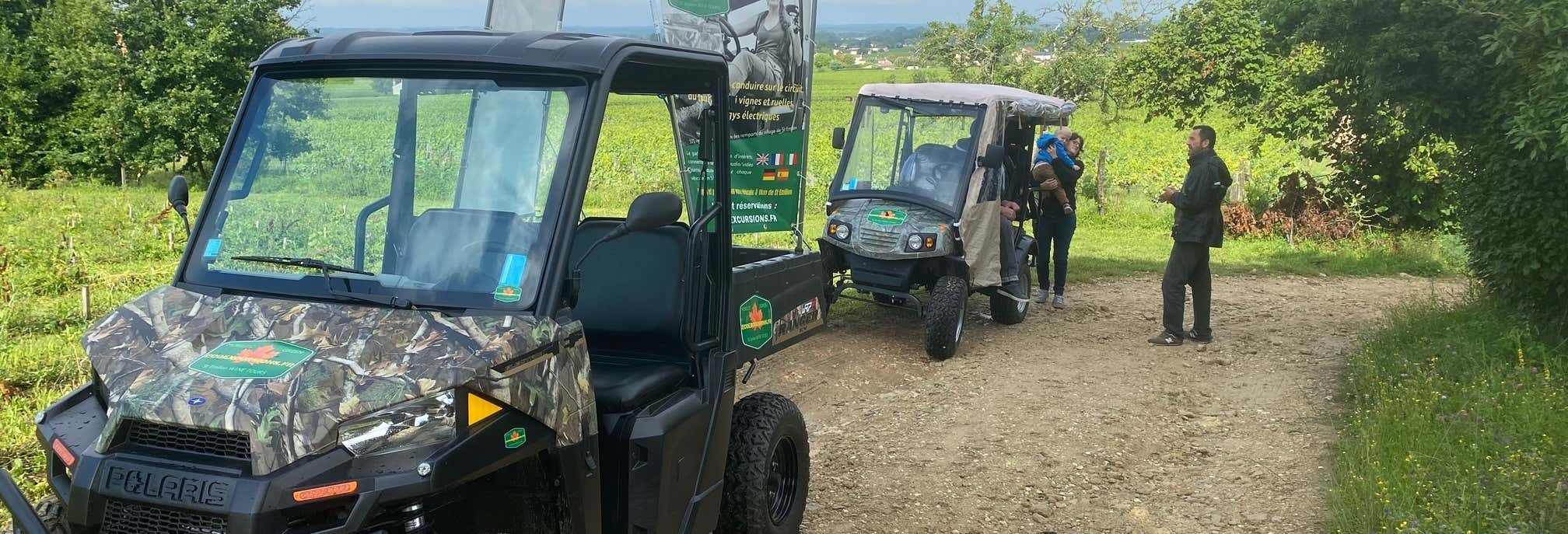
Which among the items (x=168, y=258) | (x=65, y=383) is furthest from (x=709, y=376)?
(x=168, y=258)

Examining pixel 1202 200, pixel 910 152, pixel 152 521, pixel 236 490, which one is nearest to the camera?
pixel 236 490

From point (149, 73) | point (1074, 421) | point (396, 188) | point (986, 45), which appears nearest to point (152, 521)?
point (396, 188)

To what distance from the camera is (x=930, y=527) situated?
5422 millimetres

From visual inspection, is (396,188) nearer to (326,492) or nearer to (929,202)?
(326,492)

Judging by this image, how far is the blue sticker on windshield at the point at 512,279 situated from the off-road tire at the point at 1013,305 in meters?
7.24

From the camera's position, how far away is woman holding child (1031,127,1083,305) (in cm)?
1066

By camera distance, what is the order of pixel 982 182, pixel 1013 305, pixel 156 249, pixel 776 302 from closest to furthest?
pixel 776 302, pixel 982 182, pixel 1013 305, pixel 156 249

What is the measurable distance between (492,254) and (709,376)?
46.3 inches

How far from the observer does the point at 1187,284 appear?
30.9 feet

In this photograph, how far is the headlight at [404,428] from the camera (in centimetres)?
270

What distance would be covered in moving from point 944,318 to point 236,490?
6.64 m

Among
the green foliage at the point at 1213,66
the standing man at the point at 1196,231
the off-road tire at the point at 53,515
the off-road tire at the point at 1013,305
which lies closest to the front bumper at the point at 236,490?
the off-road tire at the point at 53,515

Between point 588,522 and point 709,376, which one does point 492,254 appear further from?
point 709,376

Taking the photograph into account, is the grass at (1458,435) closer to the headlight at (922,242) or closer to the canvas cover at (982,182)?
the canvas cover at (982,182)
